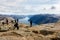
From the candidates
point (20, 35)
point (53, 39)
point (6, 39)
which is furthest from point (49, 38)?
point (6, 39)

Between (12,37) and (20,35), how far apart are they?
188 cm

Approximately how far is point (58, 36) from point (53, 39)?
951mm

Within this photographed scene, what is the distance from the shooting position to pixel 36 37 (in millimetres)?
26391

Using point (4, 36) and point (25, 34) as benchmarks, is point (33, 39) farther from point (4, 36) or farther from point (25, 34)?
point (4, 36)

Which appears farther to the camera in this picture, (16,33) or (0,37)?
(16,33)

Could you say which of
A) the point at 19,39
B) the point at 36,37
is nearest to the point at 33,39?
the point at 36,37

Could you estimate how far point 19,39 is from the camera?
24.6 m

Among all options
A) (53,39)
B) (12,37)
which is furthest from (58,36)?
(12,37)

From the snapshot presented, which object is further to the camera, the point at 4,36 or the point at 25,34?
the point at 25,34

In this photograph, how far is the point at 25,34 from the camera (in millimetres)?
27094

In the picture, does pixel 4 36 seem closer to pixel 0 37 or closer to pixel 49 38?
pixel 0 37

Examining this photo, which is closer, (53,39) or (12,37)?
(12,37)

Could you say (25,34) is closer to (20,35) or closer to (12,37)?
(20,35)

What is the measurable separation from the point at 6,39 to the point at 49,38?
6.71m
